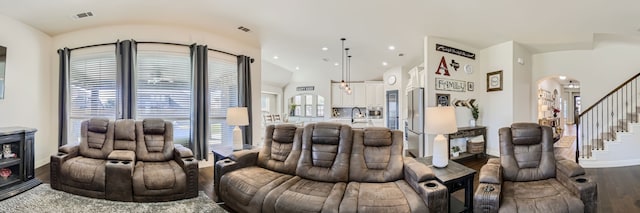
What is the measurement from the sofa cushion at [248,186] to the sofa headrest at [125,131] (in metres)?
1.73

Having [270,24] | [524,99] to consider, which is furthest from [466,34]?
[270,24]

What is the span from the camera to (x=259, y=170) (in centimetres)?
316

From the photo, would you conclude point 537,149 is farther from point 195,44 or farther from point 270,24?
point 195,44

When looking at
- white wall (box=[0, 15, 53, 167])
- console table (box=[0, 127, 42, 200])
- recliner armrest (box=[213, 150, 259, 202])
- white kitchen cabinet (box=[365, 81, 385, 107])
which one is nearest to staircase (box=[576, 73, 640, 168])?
white kitchen cabinet (box=[365, 81, 385, 107])

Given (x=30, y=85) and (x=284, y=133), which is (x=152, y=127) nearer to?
(x=284, y=133)

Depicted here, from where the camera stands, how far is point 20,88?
14.3 feet

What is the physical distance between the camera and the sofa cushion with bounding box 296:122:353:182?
2.86 m

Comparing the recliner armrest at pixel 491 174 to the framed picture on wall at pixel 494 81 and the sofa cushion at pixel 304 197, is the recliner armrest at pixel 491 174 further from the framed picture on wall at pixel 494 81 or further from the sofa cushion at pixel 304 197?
the framed picture on wall at pixel 494 81

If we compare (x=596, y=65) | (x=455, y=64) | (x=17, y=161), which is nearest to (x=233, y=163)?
(x=17, y=161)

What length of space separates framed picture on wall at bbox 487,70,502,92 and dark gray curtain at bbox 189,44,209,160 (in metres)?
5.83

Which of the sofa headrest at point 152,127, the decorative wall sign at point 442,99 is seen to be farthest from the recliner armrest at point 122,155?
the decorative wall sign at point 442,99

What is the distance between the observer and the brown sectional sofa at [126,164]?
3.09 metres

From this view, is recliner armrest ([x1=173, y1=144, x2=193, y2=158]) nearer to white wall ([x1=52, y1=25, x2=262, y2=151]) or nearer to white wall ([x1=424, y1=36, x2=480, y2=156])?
white wall ([x1=52, y1=25, x2=262, y2=151])

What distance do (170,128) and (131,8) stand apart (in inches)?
75.7
